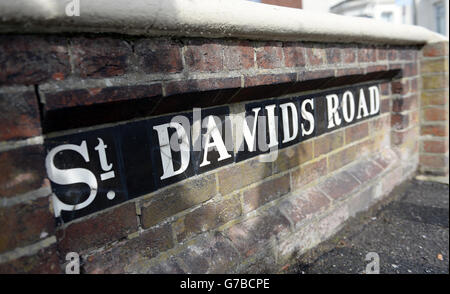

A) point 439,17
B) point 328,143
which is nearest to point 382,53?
point 328,143

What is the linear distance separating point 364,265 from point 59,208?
5.21 feet

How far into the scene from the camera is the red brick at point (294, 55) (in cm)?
163

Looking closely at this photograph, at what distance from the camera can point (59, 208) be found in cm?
102

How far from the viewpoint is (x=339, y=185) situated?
7.25 feet

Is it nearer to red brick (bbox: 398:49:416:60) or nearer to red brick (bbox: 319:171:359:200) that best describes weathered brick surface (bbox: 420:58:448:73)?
red brick (bbox: 398:49:416:60)

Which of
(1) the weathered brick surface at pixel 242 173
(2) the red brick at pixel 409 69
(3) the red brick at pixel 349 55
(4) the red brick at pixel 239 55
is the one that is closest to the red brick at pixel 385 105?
(2) the red brick at pixel 409 69

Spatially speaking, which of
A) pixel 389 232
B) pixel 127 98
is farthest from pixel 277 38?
pixel 389 232

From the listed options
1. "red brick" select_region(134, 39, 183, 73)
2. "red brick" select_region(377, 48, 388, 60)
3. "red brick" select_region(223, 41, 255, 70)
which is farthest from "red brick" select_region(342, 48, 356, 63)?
"red brick" select_region(134, 39, 183, 73)

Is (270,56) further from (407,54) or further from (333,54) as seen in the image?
(407,54)

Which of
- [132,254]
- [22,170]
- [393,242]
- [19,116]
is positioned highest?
[19,116]

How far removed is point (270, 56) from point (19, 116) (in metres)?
1.06

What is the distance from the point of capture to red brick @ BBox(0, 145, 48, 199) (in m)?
0.84

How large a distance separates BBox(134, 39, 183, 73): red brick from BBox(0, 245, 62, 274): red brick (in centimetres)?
61

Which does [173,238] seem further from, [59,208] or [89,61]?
[89,61]
